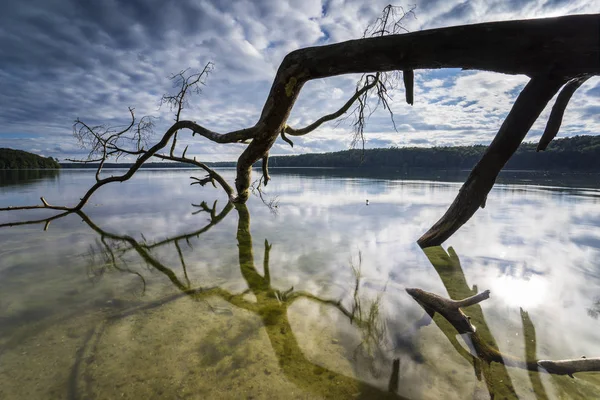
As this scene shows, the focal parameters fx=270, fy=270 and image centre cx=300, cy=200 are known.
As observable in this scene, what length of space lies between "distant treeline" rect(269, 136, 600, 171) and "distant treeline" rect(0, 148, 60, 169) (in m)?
51.7

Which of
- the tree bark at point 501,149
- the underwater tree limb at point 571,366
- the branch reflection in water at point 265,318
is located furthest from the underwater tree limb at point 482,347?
the tree bark at point 501,149

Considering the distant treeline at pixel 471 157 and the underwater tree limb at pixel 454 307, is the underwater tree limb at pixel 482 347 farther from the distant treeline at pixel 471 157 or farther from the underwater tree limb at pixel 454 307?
the distant treeline at pixel 471 157

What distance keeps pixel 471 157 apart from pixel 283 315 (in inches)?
2612

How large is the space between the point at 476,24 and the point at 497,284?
308cm

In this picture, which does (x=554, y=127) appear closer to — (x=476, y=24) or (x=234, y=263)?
(x=476, y=24)

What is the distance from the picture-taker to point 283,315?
2.63 metres

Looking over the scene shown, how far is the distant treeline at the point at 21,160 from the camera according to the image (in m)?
52.5

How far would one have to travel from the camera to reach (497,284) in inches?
140

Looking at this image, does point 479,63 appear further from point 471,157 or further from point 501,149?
point 471,157

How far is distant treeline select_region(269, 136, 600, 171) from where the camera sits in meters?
45.2

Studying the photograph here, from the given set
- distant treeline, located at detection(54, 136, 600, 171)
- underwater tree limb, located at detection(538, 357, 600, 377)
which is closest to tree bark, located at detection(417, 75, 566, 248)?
underwater tree limb, located at detection(538, 357, 600, 377)

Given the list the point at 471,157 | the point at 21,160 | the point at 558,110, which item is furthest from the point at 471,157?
the point at 21,160

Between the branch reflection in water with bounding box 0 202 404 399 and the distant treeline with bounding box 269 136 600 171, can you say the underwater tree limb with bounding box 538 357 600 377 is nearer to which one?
the branch reflection in water with bounding box 0 202 404 399

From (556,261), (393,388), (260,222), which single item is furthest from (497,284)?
(260,222)
